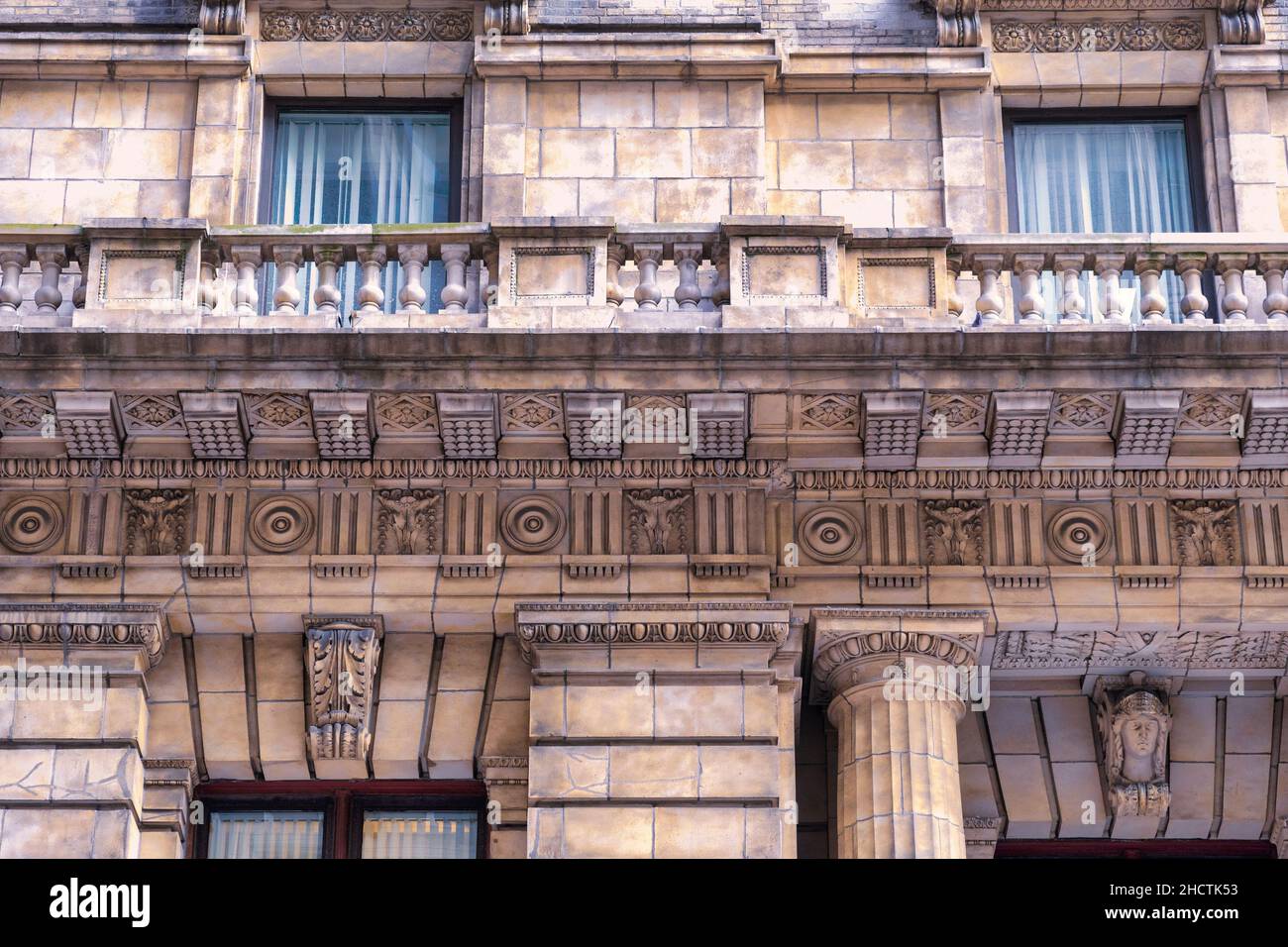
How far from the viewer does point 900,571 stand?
73.6 ft

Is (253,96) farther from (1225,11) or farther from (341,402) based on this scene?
(1225,11)

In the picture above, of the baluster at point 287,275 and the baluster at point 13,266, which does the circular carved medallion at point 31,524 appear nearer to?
the baluster at point 13,266

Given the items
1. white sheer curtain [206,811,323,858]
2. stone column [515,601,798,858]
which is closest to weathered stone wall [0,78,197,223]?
white sheer curtain [206,811,323,858]

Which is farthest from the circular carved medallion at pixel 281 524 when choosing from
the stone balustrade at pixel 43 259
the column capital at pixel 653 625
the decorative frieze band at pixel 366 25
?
the decorative frieze band at pixel 366 25

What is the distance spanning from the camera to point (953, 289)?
2311 cm

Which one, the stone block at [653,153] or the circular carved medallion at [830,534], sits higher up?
the stone block at [653,153]

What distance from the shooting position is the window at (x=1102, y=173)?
1019 inches

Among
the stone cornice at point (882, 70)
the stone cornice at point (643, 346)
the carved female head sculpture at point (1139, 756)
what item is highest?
the stone cornice at point (882, 70)

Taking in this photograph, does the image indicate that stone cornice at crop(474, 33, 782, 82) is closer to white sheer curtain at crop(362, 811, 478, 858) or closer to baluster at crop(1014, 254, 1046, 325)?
baluster at crop(1014, 254, 1046, 325)

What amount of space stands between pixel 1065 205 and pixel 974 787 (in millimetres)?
6117

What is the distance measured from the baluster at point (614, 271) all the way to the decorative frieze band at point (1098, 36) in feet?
17.7

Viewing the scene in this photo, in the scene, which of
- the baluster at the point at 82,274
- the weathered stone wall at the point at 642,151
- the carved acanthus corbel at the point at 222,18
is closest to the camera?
the baluster at the point at 82,274

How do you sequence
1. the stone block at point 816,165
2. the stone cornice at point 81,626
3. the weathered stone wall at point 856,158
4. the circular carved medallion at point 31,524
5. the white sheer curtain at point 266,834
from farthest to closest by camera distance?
the stone block at point 816,165
the weathered stone wall at point 856,158
the circular carved medallion at point 31,524
the white sheer curtain at point 266,834
the stone cornice at point 81,626

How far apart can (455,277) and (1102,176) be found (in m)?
6.82
